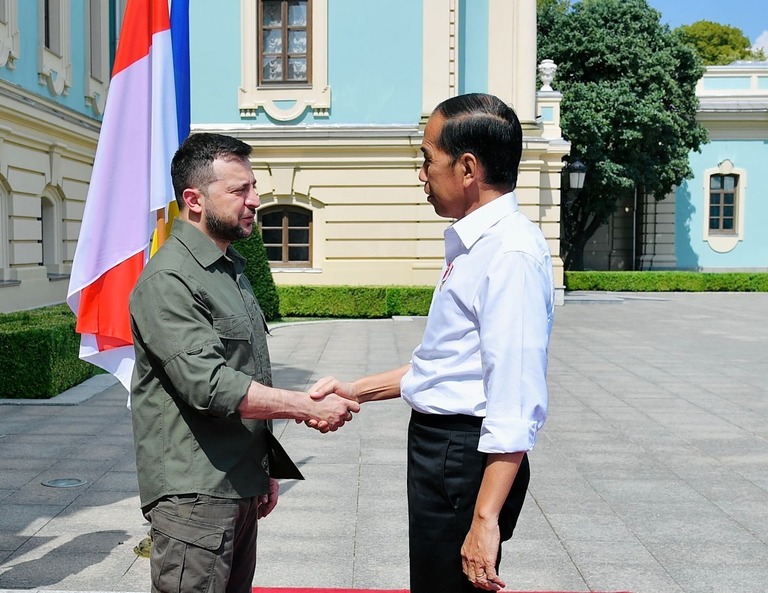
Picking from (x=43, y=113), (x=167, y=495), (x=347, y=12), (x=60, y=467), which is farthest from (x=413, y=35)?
(x=167, y=495)

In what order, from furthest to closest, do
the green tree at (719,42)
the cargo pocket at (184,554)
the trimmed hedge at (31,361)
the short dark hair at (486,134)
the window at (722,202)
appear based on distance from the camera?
1. the green tree at (719,42)
2. the window at (722,202)
3. the trimmed hedge at (31,361)
4. the cargo pocket at (184,554)
5. the short dark hair at (486,134)

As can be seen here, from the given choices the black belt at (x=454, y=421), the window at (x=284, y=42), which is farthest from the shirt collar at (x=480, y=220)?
the window at (x=284, y=42)

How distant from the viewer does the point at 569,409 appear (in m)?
9.29

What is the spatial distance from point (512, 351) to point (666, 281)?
31343mm

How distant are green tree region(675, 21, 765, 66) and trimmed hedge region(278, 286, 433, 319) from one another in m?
36.2

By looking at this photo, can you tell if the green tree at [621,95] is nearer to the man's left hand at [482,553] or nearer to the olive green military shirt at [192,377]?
the olive green military shirt at [192,377]

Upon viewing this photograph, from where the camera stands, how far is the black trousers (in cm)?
253

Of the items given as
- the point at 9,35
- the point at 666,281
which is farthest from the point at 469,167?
the point at 666,281

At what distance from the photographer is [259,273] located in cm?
1777

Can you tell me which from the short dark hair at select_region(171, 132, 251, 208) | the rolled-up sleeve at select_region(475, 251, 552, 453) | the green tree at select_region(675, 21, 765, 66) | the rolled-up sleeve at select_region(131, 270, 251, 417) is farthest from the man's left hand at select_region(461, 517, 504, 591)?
the green tree at select_region(675, 21, 765, 66)

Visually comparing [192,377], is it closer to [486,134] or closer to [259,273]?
[486,134]

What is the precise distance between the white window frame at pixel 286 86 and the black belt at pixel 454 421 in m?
19.3

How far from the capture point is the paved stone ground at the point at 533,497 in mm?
4629

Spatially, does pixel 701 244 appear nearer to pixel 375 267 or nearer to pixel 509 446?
pixel 375 267
